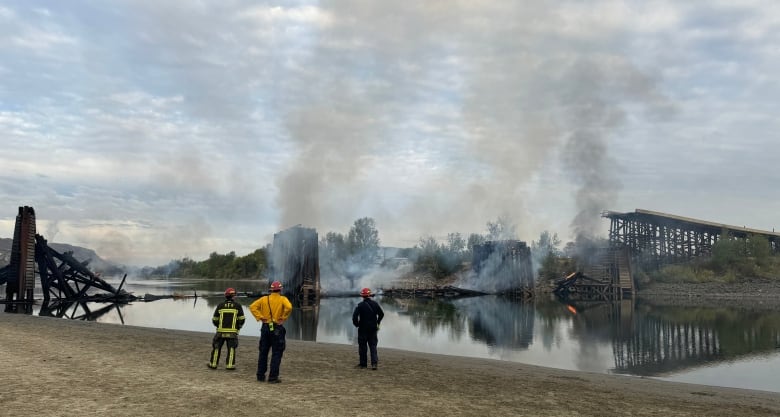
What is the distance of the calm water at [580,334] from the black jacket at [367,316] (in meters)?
10.5

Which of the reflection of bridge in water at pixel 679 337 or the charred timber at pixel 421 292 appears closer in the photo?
the reflection of bridge in water at pixel 679 337

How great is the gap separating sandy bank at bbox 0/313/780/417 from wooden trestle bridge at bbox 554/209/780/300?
196 ft

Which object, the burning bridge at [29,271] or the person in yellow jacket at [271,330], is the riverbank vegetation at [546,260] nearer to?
the burning bridge at [29,271]

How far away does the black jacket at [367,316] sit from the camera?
14016mm

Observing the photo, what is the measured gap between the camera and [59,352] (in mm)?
14789

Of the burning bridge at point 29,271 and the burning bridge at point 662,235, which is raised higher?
the burning bridge at point 662,235

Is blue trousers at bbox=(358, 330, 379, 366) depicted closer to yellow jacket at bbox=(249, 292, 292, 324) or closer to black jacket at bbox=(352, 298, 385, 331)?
black jacket at bbox=(352, 298, 385, 331)

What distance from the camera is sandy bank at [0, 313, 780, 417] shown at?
9.30 meters

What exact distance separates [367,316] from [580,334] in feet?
76.8

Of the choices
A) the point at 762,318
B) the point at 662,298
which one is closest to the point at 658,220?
the point at 662,298

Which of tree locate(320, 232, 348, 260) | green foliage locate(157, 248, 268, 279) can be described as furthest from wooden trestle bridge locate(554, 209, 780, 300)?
green foliage locate(157, 248, 268, 279)

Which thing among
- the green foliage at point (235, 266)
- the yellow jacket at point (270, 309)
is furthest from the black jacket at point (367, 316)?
the green foliage at point (235, 266)

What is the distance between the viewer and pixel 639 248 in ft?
267

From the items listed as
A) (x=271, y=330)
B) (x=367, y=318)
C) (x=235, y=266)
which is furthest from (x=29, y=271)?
(x=235, y=266)
